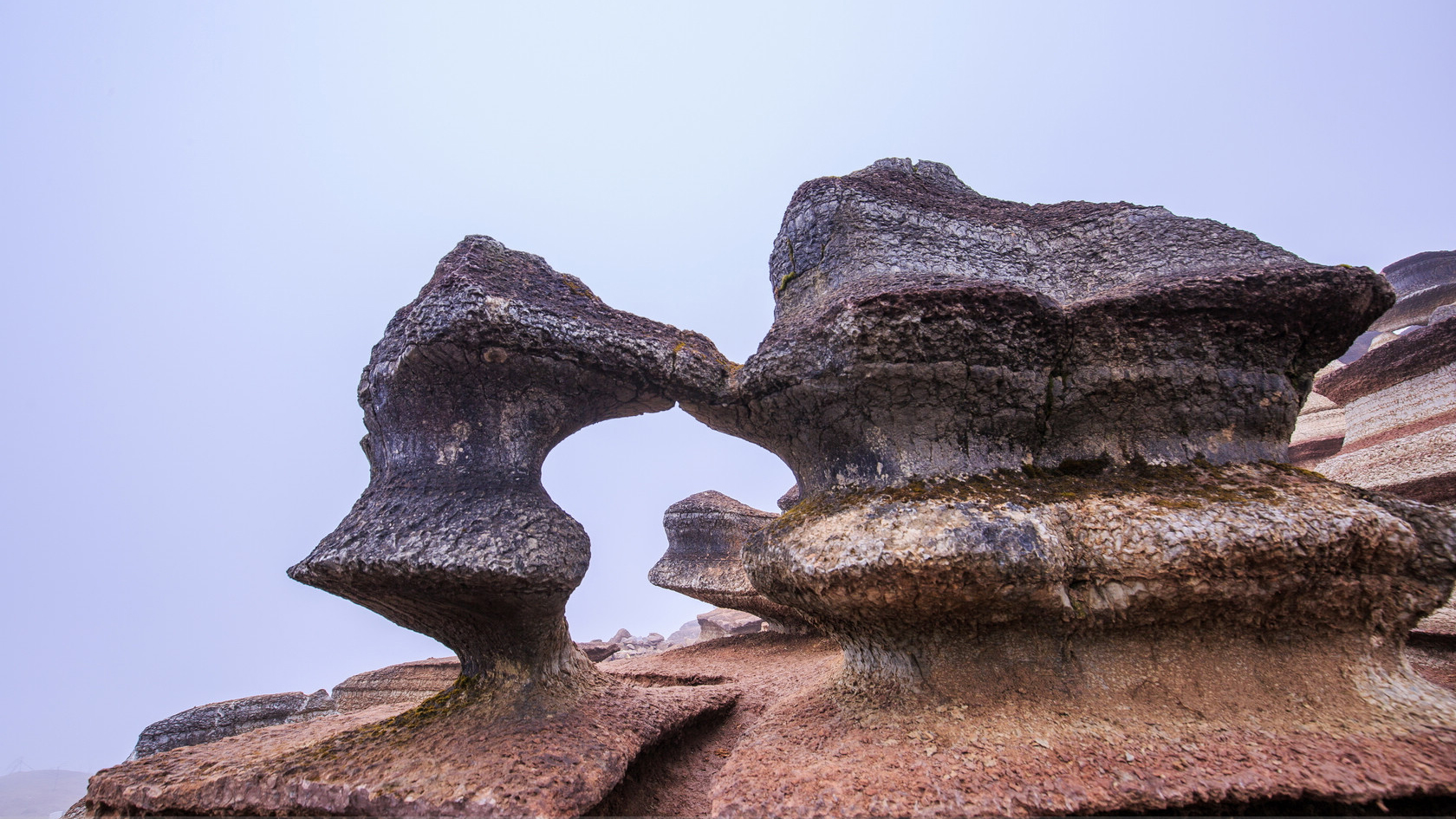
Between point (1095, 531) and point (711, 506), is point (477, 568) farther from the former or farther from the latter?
point (711, 506)

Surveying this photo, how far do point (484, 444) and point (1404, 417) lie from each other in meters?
9.16

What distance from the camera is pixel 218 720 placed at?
6.98 metres

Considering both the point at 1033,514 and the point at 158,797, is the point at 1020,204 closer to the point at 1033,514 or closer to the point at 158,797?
the point at 1033,514

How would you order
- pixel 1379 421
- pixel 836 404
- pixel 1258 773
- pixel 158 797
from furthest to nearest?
pixel 1379 421, pixel 836 404, pixel 158 797, pixel 1258 773

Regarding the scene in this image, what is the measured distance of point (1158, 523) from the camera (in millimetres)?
2998

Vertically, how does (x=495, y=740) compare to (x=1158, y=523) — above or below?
below

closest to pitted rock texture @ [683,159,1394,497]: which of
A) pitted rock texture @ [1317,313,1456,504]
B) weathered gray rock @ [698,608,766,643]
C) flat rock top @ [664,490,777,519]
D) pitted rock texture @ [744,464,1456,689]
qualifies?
pitted rock texture @ [744,464,1456,689]

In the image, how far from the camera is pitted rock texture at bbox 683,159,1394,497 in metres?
3.37

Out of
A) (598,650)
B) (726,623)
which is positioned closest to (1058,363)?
(598,650)

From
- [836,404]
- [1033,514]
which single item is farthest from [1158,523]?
[836,404]

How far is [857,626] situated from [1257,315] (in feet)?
9.43

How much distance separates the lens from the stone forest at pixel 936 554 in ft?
8.91

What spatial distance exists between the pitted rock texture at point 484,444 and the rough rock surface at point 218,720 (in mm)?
5064

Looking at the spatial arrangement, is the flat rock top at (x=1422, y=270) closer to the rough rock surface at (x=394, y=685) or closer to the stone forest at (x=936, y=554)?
the stone forest at (x=936, y=554)
